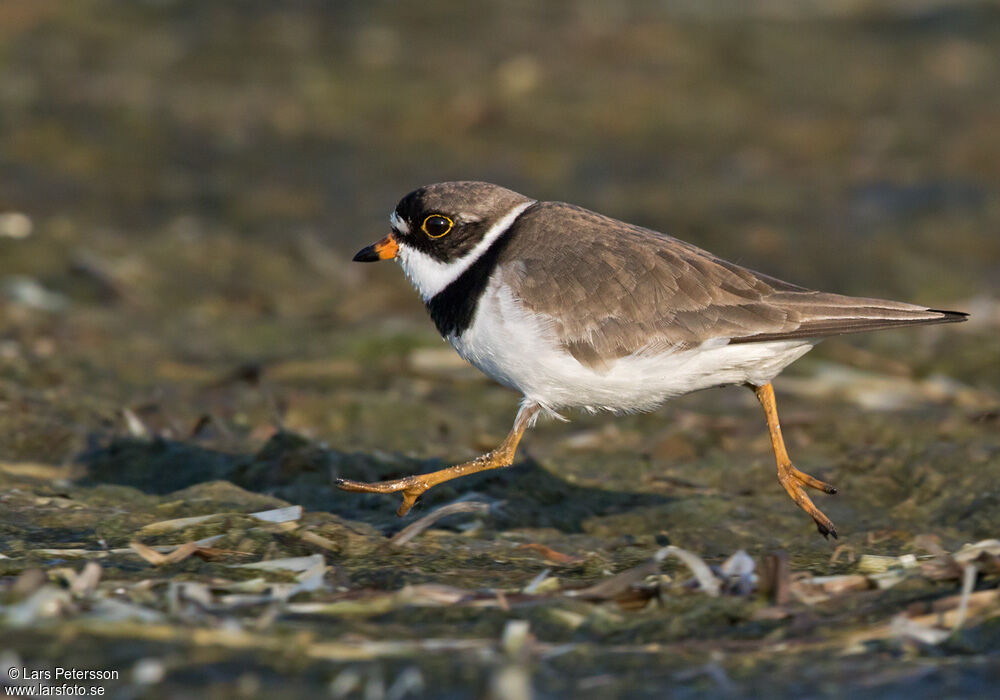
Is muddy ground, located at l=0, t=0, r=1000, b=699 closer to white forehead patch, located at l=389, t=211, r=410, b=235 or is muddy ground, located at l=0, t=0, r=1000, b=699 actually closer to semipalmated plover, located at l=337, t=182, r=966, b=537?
semipalmated plover, located at l=337, t=182, r=966, b=537

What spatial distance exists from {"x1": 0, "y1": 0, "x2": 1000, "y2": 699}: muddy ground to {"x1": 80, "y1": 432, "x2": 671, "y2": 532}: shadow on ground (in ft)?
0.08

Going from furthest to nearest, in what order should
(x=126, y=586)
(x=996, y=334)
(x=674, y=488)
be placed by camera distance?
(x=996, y=334) < (x=674, y=488) < (x=126, y=586)

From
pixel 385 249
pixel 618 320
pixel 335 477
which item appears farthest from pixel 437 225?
pixel 335 477

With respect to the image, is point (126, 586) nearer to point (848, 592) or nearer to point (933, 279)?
point (848, 592)

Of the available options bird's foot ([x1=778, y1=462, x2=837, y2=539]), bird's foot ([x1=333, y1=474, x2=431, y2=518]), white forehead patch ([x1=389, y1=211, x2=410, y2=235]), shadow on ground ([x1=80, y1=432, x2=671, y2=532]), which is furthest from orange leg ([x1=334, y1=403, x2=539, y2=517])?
bird's foot ([x1=778, y1=462, x2=837, y2=539])

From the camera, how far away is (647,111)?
14.3 metres

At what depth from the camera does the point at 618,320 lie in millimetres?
5324

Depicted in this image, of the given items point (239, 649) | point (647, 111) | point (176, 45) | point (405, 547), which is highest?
point (176, 45)

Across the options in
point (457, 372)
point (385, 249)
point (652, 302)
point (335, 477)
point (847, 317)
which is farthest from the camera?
point (457, 372)

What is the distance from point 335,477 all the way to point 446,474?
902mm

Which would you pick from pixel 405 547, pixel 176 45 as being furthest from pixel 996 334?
pixel 176 45

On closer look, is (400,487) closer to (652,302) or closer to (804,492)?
(652,302)

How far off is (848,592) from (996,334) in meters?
5.52

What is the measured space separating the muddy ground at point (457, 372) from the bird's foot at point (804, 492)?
0.11 meters
